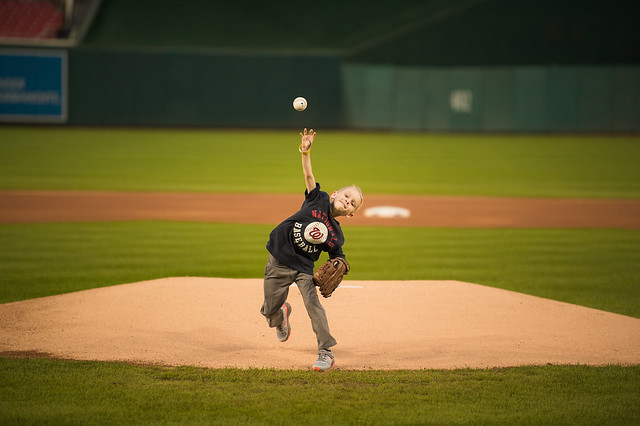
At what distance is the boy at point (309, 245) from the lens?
5.59 m

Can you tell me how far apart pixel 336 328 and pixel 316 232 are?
5.77 ft

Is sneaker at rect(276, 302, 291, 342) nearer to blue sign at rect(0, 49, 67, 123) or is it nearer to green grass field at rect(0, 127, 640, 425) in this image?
green grass field at rect(0, 127, 640, 425)

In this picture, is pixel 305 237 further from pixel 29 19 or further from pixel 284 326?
pixel 29 19

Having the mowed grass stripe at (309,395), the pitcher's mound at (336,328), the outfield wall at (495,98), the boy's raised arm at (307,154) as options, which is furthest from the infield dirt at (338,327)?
the outfield wall at (495,98)

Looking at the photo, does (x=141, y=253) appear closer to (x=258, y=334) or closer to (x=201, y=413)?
(x=258, y=334)

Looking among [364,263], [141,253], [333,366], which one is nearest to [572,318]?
[333,366]

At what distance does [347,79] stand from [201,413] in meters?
33.7

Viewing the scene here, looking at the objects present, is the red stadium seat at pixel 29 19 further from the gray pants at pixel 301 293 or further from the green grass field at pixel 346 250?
the gray pants at pixel 301 293

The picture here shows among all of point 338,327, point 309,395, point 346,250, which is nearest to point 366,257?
point 346,250

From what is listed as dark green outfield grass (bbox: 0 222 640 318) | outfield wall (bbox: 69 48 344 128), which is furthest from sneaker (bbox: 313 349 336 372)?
outfield wall (bbox: 69 48 344 128)

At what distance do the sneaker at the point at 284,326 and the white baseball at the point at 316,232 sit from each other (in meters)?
0.84

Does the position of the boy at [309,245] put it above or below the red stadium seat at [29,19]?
below

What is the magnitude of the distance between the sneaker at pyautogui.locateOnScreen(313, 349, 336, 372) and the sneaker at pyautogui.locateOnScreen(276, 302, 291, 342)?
0.52 m

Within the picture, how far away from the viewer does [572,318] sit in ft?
24.4
